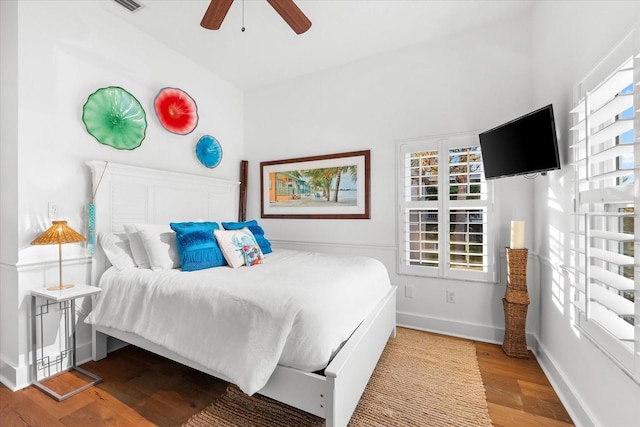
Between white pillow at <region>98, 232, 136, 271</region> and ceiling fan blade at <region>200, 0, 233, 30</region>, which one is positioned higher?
ceiling fan blade at <region>200, 0, 233, 30</region>

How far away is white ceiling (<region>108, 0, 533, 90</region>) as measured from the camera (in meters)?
2.50

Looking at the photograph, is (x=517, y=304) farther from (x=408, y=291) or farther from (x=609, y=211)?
(x=609, y=211)

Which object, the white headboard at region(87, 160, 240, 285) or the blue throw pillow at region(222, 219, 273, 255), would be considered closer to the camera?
the white headboard at region(87, 160, 240, 285)

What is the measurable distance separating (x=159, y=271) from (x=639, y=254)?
268 centimetres

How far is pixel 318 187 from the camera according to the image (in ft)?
11.8

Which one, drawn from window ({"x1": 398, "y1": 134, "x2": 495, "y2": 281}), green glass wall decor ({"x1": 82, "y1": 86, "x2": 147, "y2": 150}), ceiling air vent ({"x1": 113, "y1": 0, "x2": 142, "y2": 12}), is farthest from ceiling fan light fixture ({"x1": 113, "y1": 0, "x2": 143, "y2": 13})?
window ({"x1": 398, "y1": 134, "x2": 495, "y2": 281})

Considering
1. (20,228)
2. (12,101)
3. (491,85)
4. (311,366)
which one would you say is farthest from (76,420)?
(491,85)

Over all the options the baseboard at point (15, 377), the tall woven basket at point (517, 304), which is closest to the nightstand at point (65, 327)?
the baseboard at point (15, 377)

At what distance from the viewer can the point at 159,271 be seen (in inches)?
84.7

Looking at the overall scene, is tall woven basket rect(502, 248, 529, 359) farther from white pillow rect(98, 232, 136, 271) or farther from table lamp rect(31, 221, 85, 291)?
table lamp rect(31, 221, 85, 291)

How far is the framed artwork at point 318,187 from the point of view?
3357 mm

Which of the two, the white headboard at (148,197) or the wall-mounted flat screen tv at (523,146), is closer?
the wall-mounted flat screen tv at (523,146)

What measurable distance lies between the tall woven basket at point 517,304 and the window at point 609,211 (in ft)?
2.04

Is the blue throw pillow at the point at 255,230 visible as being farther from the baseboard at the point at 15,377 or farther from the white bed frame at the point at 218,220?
the baseboard at the point at 15,377
